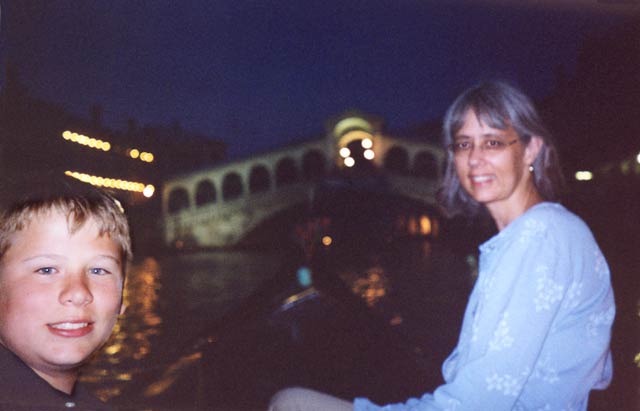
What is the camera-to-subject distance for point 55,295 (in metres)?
0.93

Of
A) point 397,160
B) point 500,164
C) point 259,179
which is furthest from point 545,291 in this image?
point 259,179

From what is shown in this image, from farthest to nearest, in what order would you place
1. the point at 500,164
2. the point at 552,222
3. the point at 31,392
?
the point at 500,164 → the point at 552,222 → the point at 31,392

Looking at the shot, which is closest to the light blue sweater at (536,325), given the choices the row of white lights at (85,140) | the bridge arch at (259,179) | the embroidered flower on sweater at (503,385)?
the embroidered flower on sweater at (503,385)

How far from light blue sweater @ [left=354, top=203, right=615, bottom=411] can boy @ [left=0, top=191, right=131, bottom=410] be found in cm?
70

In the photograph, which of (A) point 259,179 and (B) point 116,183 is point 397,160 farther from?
(B) point 116,183

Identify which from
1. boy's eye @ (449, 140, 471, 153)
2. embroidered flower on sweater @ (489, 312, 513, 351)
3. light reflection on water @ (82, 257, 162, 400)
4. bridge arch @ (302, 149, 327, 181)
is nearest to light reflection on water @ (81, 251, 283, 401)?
light reflection on water @ (82, 257, 162, 400)

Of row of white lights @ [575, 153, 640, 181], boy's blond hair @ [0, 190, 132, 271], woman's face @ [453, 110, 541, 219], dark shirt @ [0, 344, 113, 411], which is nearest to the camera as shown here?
dark shirt @ [0, 344, 113, 411]

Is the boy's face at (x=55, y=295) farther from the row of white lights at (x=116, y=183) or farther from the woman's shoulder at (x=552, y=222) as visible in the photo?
the woman's shoulder at (x=552, y=222)

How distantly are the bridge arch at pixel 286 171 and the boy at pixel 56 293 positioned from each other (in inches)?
22.0

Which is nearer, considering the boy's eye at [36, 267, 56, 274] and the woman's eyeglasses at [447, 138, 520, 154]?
the boy's eye at [36, 267, 56, 274]

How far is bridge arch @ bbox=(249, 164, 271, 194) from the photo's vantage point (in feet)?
4.91

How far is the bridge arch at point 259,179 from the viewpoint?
150cm

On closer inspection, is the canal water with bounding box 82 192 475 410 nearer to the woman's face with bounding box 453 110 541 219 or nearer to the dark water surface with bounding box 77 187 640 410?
the dark water surface with bounding box 77 187 640 410

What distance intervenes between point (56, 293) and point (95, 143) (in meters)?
0.69
